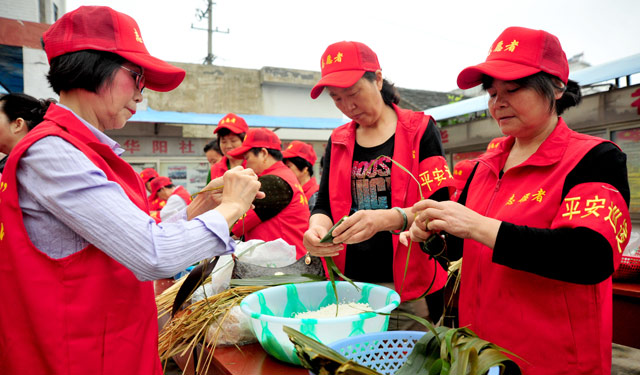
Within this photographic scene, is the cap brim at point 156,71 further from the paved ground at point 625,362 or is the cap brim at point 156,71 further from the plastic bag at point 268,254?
the paved ground at point 625,362

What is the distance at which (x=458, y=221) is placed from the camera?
1.26m

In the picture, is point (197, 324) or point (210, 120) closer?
point (197, 324)

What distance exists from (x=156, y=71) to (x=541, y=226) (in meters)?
1.29

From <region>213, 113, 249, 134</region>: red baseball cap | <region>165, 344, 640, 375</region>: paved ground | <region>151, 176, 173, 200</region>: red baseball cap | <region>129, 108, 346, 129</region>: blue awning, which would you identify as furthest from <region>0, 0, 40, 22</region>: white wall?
<region>165, 344, 640, 375</region>: paved ground

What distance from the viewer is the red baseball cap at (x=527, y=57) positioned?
4.47ft

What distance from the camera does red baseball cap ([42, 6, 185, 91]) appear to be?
1.14 meters

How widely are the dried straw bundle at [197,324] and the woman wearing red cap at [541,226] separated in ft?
2.64

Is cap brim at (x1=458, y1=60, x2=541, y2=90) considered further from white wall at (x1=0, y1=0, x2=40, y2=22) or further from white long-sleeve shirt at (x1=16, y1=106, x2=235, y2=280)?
white wall at (x1=0, y1=0, x2=40, y2=22)

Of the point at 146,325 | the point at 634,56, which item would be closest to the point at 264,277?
the point at 146,325

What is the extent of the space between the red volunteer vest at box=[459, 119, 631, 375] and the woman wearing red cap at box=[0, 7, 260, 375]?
90 centimetres

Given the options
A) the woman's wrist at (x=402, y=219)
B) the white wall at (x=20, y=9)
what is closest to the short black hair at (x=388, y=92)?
the woman's wrist at (x=402, y=219)

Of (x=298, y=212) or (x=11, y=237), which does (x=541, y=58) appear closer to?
(x=11, y=237)

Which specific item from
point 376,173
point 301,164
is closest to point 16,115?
point 376,173

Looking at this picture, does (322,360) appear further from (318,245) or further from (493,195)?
(493,195)
